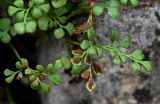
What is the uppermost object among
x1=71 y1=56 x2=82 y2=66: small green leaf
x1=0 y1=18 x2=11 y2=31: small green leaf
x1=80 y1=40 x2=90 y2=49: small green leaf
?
x1=0 y1=18 x2=11 y2=31: small green leaf

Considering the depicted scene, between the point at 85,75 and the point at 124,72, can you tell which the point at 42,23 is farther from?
the point at 124,72

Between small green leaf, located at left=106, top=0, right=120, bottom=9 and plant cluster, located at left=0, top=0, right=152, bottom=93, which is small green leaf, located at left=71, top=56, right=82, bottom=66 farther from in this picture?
small green leaf, located at left=106, top=0, right=120, bottom=9

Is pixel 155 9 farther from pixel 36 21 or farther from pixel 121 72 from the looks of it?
pixel 36 21

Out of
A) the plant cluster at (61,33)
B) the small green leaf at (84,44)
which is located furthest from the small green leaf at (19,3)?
the small green leaf at (84,44)

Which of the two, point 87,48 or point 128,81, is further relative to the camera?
point 128,81

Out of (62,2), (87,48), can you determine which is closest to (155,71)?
(87,48)

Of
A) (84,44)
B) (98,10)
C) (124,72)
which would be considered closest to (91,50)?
(84,44)

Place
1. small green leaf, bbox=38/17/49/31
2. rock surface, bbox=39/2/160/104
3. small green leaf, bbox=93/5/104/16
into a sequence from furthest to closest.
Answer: rock surface, bbox=39/2/160/104
small green leaf, bbox=38/17/49/31
small green leaf, bbox=93/5/104/16

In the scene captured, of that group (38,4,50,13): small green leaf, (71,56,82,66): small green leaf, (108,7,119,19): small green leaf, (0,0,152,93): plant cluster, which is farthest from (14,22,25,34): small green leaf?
(108,7,119,19): small green leaf
